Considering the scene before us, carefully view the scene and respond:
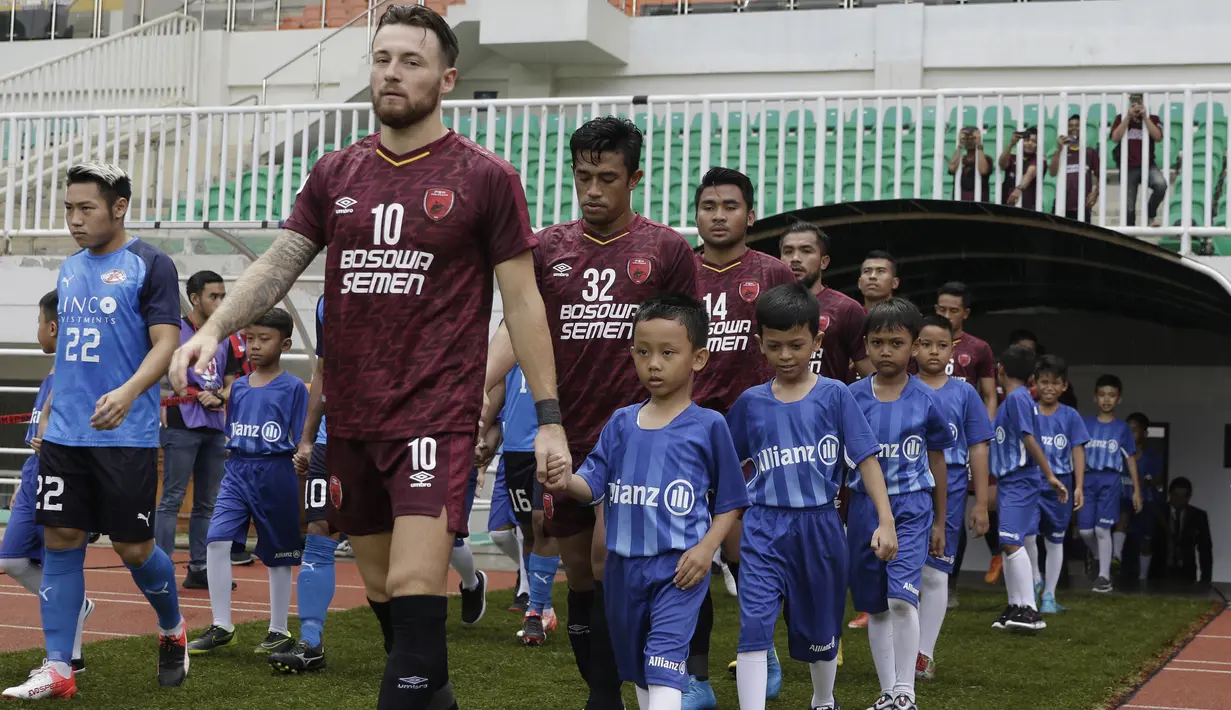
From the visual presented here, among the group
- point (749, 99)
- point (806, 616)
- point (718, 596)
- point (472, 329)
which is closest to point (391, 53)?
point (472, 329)

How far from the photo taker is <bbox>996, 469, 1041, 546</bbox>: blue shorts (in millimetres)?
9477

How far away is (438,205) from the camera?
410cm

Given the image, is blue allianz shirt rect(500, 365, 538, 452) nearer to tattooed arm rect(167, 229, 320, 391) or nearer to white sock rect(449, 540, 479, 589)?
white sock rect(449, 540, 479, 589)

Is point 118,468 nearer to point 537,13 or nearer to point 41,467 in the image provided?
point 41,467

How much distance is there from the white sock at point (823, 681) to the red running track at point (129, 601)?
13.2 feet

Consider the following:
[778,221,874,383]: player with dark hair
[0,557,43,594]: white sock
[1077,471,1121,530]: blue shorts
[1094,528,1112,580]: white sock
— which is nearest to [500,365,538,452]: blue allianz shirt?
[778,221,874,383]: player with dark hair

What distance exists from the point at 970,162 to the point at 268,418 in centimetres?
773

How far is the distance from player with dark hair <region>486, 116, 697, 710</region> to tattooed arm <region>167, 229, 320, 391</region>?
1100 mm

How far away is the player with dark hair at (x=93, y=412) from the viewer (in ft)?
19.2

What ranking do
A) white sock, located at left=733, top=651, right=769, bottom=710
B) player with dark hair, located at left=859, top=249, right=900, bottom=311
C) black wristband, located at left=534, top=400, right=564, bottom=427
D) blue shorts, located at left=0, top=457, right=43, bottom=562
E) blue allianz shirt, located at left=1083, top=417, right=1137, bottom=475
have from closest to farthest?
black wristband, located at left=534, top=400, right=564, bottom=427
white sock, located at left=733, top=651, right=769, bottom=710
blue shorts, located at left=0, top=457, right=43, bottom=562
player with dark hair, located at left=859, top=249, right=900, bottom=311
blue allianz shirt, located at left=1083, top=417, right=1137, bottom=475

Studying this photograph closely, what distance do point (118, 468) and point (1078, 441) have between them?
24.1 ft

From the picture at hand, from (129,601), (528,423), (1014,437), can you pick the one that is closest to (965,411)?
(528,423)

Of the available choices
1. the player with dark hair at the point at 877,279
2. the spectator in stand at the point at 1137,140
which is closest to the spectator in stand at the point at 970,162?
the spectator in stand at the point at 1137,140

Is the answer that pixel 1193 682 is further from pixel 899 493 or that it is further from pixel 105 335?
pixel 105 335
